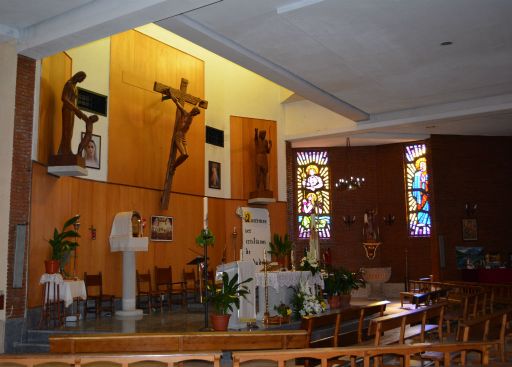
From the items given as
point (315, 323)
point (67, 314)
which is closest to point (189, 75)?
point (67, 314)

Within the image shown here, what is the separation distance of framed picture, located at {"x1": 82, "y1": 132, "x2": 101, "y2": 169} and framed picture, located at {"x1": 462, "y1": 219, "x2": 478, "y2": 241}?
429 inches

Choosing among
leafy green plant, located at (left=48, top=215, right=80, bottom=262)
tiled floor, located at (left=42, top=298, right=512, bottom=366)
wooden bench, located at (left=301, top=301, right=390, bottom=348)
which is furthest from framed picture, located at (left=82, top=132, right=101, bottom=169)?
wooden bench, located at (left=301, top=301, right=390, bottom=348)

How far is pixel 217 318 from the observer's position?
26.2 feet

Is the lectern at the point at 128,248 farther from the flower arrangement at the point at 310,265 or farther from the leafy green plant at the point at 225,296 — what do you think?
the flower arrangement at the point at 310,265

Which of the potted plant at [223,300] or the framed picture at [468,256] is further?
the framed picture at [468,256]

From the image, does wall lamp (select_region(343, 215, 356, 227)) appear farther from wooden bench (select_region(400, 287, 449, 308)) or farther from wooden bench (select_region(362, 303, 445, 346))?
wooden bench (select_region(362, 303, 445, 346))

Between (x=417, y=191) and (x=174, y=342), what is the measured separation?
13.3 metres

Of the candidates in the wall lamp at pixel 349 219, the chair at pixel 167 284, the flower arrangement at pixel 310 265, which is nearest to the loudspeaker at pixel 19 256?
the chair at pixel 167 284

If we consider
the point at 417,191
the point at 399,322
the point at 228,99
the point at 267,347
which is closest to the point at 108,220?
the point at 228,99

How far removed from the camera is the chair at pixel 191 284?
1288 centimetres

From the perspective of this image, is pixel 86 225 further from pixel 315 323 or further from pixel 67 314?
pixel 315 323

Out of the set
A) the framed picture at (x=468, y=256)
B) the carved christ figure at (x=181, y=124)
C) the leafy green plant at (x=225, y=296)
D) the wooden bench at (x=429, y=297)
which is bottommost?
the wooden bench at (x=429, y=297)

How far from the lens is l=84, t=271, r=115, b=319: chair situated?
10.3m

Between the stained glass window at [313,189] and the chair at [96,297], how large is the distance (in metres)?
8.29
